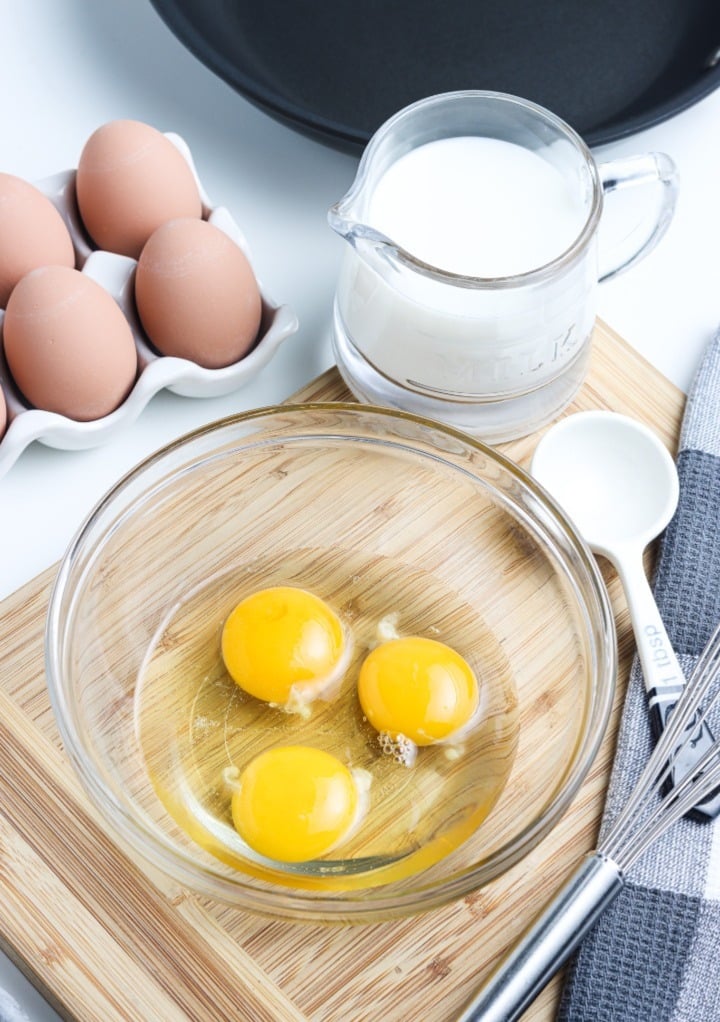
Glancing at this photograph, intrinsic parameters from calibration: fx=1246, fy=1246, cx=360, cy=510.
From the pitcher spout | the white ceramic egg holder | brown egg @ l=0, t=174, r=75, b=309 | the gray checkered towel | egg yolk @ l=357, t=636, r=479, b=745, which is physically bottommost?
the gray checkered towel

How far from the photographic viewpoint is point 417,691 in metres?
0.99

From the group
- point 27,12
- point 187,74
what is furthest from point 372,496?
point 27,12

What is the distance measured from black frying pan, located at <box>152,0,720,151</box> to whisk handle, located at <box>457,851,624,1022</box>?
2.49 feet

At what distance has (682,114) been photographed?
4.45 feet

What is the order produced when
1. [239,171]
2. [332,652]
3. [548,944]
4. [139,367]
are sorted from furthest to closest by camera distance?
[239,171] → [139,367] → [332,652] → [548,944]

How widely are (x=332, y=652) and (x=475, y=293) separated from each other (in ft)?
1.03

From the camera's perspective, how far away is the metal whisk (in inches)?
35.6

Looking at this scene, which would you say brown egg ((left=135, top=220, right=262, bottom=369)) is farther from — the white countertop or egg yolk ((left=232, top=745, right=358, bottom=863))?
egg yolk ((left=232, top=745, right=358, bottom=863))

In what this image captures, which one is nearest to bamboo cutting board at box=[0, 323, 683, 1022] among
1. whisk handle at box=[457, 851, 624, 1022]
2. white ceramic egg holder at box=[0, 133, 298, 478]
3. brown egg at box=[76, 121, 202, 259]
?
whisk handle at box=[457, 851, 624, 1022]

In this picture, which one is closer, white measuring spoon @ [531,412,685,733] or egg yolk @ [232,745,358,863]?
egg yolk @ [232,745,358,863]

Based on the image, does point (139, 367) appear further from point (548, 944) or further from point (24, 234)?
point (548, 944)

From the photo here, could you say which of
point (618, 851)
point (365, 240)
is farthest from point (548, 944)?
point (365, 240)

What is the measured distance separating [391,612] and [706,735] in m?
0.28

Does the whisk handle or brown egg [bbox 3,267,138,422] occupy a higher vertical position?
brown egg [bbox 3,267,138,422]
